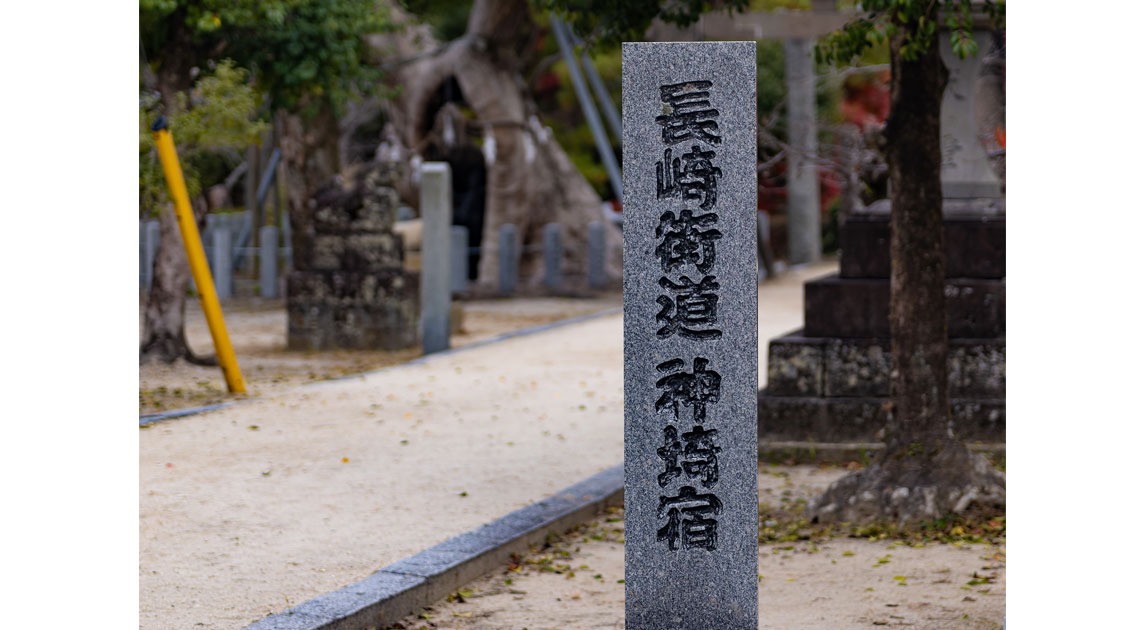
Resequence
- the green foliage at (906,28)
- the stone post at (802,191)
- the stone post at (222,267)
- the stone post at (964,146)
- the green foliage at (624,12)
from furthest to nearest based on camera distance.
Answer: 1. the stone post at (802,191)
2. the stone post at (222,267)
3. the stone post at (964,146)
4. the green foliage at (624,12)
5. the green foliage at (906,28)

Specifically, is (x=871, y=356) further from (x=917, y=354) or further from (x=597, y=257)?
(x=597, y=257)

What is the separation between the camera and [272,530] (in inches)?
274

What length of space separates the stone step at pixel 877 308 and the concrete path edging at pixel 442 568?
2.30 metres

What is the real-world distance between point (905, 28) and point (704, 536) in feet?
11.0

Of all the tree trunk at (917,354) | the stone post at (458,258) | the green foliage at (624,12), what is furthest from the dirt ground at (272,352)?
the tree trunk at (917,354)

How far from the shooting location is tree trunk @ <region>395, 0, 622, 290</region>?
21.8 m

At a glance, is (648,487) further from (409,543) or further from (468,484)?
(468,484)

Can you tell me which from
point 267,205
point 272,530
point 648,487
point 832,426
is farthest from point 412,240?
point 648,487

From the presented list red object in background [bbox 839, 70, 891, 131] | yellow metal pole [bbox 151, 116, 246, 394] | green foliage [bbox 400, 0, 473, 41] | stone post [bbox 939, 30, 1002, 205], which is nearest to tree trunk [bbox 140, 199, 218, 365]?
yellow metal pole [bbox 151, 116, 246, 394]

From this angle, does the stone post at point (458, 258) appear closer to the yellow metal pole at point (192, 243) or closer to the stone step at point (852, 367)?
the yellow metal pole at point (192, 243)

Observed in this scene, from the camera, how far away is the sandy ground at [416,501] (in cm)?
590

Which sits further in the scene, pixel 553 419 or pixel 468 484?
pixel 553 419

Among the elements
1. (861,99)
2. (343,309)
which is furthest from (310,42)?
(861,99)

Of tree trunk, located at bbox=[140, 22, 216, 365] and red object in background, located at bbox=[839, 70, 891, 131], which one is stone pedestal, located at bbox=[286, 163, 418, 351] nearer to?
tree trunk, located at bbox=[140, 22, 216, 365]
